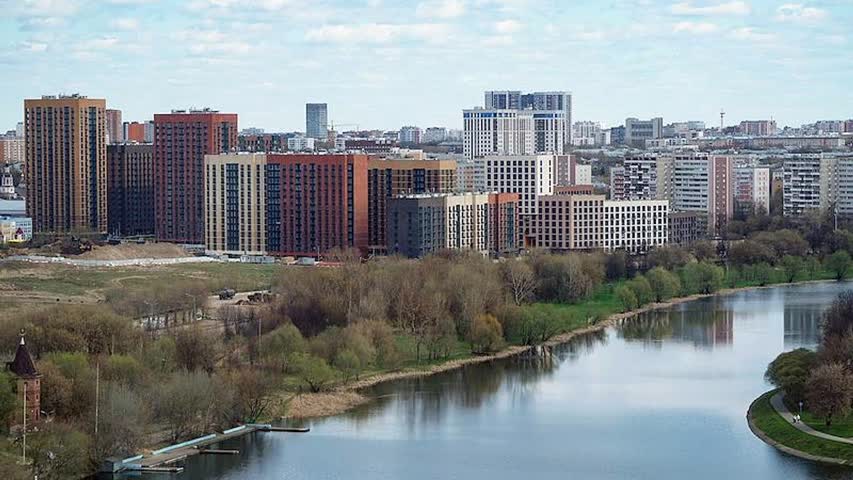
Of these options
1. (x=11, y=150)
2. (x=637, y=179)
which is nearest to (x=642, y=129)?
(x=11, y=150)

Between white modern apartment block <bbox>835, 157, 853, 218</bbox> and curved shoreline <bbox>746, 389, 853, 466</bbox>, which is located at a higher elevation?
white modern apartment block <bbox>835, 157, 853, 218</bbox>

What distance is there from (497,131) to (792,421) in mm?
41517

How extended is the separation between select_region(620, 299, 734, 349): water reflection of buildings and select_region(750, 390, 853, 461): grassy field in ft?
16.7

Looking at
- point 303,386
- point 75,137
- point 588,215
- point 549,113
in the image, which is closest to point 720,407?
point 303,386

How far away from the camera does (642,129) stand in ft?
266

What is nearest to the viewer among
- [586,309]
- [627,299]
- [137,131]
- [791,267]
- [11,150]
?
[586,309]

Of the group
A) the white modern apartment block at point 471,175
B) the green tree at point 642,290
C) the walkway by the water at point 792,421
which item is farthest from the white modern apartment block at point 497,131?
the walkway by the water at point 792,421

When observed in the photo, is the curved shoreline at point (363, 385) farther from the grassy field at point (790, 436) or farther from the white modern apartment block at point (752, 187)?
the white modern apartment block at point (752, 187)

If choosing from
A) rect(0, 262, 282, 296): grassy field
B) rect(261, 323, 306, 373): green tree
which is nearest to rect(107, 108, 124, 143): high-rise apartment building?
rect(0, 262, 282, 296): grassy field

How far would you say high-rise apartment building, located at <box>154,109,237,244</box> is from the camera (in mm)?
35406

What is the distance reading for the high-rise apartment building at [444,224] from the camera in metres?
30.6

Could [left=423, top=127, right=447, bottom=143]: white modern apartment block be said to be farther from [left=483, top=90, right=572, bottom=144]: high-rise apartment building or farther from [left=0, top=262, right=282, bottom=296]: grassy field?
[left=0, top=262, right=282, bottom=296]: grassy field

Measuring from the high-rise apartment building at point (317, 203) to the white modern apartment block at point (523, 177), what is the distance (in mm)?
3907

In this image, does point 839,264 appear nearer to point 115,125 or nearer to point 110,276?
point 110,276
